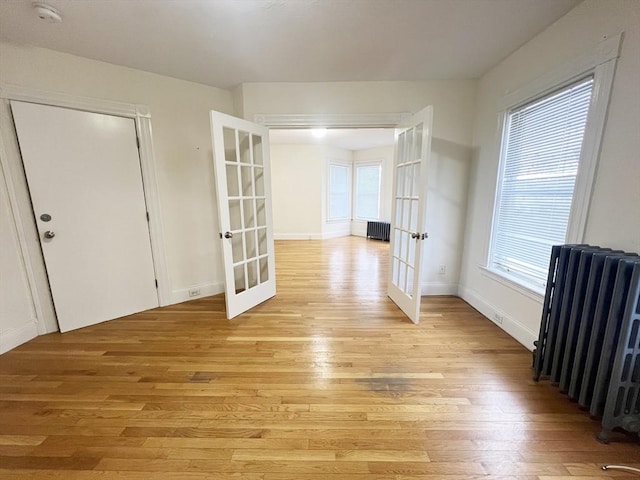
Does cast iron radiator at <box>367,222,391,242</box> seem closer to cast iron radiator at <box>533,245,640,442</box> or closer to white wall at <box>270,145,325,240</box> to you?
white wall at <box>270,145,325,240</box>

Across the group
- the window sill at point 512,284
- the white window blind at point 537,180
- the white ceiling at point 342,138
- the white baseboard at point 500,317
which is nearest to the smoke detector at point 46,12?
the white ceiling at point 342,138

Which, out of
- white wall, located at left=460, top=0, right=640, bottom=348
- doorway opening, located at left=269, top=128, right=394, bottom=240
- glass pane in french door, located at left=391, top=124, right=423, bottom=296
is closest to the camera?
white wall, located at left=460, top=0, right=640, bottom=348

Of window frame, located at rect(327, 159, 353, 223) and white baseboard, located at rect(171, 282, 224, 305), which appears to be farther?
window frame, located at rect(327, 159, 353, 223)

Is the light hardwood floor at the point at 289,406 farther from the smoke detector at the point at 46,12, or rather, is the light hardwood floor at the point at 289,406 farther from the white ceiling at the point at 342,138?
the white ceiling at the point at 342,138

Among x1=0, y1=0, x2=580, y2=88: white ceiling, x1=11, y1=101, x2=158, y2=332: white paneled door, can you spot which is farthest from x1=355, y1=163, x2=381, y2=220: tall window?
x1=11, y1=101, x2=158, y2=332: white paneled door

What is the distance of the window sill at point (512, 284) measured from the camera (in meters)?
2.12

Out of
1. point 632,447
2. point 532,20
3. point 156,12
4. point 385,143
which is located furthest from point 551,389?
point 385,143

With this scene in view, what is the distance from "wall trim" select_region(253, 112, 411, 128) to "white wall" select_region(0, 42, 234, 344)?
23.4 inches

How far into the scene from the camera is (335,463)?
1.27 meters

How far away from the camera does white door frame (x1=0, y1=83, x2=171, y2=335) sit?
85.9 inches

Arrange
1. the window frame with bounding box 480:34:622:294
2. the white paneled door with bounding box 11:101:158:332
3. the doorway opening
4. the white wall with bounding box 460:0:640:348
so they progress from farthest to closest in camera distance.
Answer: the doorway opening
the white paneled door with bounding box 11:101:158:332
the window frame with bounding box 480:34:622:294
the white wall with bounding box 460:0:640:348

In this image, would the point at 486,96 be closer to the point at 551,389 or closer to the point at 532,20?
the point at 532,20

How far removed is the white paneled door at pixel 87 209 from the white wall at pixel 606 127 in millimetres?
3650

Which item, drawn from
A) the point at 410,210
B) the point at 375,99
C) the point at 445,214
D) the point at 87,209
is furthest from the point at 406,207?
the point at 87,209
